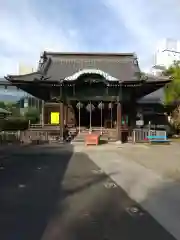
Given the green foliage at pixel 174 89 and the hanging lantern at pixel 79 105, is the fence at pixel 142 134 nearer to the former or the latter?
the hanging lantern at pixel 79 105

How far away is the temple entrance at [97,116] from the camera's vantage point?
33000 mm

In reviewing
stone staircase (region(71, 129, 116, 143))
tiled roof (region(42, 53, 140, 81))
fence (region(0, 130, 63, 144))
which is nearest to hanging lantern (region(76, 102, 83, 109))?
stone staircase (region(71, 129, 116, 143))

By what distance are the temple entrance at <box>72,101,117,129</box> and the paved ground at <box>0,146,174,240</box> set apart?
830 inches

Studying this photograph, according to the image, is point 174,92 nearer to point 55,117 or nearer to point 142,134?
point 142,134

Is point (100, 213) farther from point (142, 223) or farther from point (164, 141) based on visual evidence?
point (164, 141)

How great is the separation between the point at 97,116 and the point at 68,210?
89.5 feet

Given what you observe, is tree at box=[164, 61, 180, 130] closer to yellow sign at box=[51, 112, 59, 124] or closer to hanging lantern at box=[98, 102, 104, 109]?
hanging lantern at box=[98, 102, 104, 109]

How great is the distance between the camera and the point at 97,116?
3434 cm

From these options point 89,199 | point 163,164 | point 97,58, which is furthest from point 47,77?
point 89,199

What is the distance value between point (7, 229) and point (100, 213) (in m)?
1.83

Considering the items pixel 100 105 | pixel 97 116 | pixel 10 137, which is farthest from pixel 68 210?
pixel 97 116

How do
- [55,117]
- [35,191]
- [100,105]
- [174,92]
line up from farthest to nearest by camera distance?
[55,117] → [174,92] → [100,105] → [35,191]

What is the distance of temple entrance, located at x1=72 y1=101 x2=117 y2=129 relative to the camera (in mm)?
33000

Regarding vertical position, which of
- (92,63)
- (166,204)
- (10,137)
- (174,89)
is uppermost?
(92,63)
